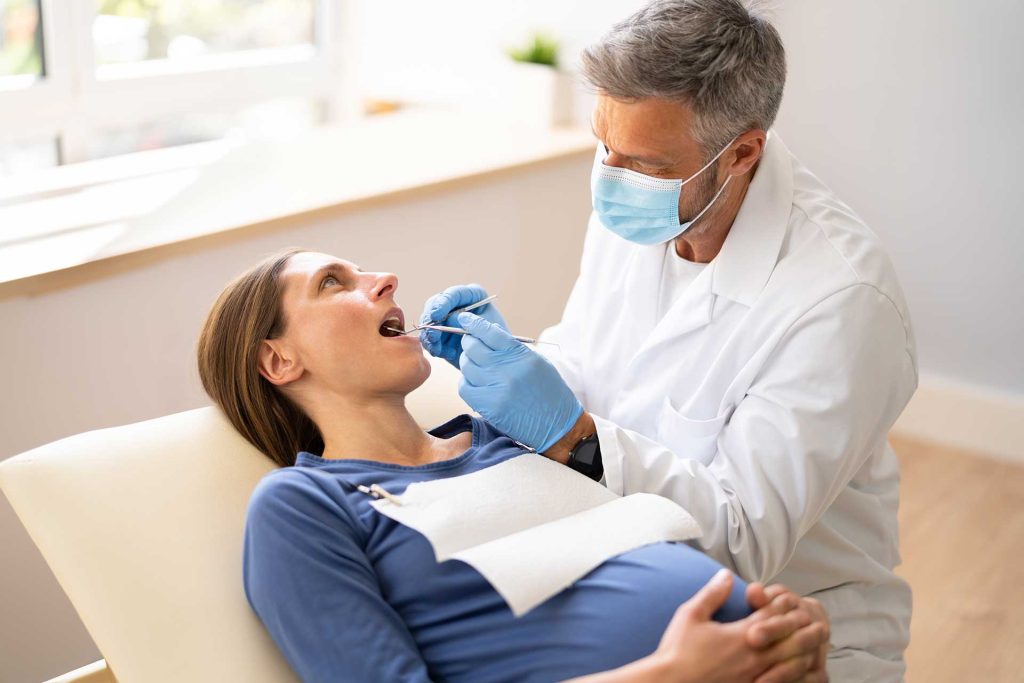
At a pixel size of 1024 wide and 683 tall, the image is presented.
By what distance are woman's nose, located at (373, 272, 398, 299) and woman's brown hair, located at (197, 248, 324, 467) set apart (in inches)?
5.5

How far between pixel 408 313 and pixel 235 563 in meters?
1.36

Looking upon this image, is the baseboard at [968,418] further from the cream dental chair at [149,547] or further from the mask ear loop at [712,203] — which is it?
the cream dental chair at [149,547]

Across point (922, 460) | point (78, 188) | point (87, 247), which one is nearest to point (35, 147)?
point (78, 188)

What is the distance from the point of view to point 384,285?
1.58 metres

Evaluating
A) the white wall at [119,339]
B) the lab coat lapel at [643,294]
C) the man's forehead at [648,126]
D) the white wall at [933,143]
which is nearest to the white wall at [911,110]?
the white wall at [933,143]

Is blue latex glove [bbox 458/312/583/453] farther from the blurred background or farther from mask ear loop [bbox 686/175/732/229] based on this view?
the blurred background

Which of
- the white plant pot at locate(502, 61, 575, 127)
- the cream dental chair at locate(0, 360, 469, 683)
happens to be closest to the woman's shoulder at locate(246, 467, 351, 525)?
the cream dental chair at locate(0, 360, 469, 683)

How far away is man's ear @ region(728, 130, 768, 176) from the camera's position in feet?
5.29

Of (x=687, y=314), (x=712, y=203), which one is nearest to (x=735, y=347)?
(x=687, y=314)

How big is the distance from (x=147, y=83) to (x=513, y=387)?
187 centimetres

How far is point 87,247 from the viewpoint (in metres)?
2.04

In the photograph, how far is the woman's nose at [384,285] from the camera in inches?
62.1

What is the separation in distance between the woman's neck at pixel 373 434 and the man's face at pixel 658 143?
502 mm

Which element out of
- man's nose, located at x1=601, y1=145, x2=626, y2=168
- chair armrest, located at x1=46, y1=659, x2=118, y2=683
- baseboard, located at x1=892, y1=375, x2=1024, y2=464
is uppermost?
man's nose, located at x1=601, y1=145, x2=626, y2=168
